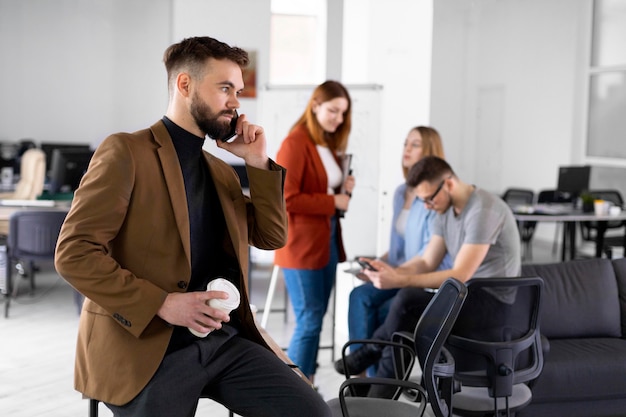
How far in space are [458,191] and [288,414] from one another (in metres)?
1.88

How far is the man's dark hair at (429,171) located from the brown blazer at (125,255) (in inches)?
70.5

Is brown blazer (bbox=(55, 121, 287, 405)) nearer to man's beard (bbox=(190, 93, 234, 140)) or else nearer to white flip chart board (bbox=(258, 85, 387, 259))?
man's beard (bbox=(190, 93, 234, 140))

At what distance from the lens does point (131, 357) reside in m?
1.94

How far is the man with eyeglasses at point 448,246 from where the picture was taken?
140 inches

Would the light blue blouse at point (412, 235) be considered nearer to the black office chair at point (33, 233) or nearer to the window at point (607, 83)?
the black office chair at point (33, 233)

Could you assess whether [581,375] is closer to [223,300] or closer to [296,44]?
[223,300]

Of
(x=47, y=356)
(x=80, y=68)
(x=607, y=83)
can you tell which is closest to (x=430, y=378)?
(x=47, y=356)

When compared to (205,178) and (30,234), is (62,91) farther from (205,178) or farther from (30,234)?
(205,178)

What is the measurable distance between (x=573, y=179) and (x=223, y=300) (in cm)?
697

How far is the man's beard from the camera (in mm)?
2080

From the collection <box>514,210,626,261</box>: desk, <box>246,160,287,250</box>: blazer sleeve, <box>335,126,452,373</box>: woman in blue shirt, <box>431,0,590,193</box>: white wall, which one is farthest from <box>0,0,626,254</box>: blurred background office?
<box>246,160,287,250</box>: blazer sleeve

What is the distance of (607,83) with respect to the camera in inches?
392

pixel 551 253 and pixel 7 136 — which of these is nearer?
pixel 551 253

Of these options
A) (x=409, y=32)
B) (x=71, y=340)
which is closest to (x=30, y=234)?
(x=71, y=340)
